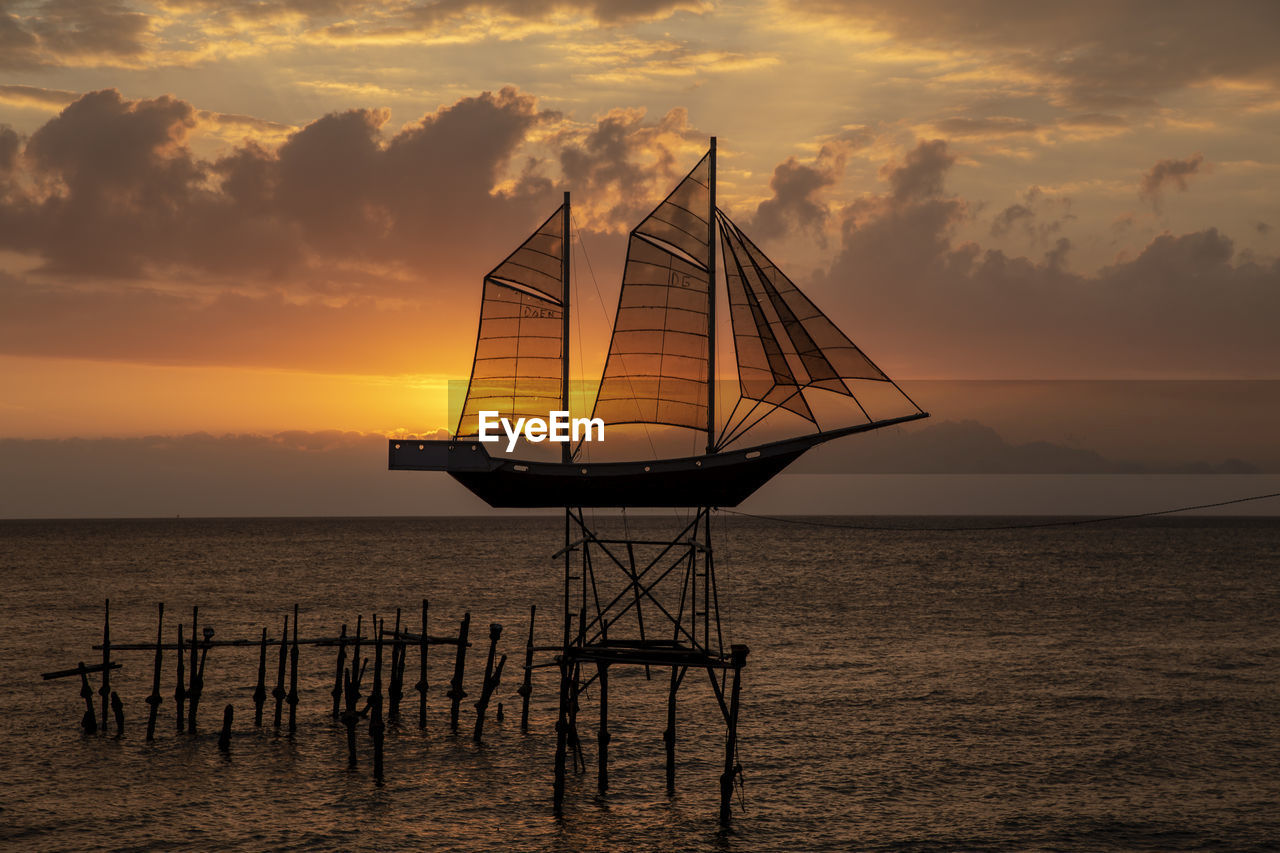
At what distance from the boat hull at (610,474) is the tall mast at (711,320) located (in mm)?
907

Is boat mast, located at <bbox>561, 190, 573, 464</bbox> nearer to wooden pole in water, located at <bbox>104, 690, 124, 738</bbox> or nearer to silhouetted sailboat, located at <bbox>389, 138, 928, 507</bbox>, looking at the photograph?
silhouetted sailboat, located at <bbox>389, 138, 928, 507</bbox>

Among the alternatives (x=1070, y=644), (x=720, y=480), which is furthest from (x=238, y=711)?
(x=1070, y=644)

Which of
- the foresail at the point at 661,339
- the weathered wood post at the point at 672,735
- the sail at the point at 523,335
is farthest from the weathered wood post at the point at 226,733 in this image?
the foresail at the point at 661,339

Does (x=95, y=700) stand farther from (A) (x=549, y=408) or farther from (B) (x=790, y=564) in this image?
(B) (x=790, y=564)

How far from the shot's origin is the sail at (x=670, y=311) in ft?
95.5

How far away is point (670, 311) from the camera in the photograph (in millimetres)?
29234

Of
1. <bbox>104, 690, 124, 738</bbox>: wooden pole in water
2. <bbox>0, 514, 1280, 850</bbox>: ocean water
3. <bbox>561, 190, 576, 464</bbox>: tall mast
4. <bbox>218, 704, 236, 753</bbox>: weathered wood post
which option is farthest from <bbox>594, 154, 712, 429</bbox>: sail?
<bbox>104, 690, 124, 738</bbox>: wooden pole in water

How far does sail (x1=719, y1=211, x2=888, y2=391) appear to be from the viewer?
28.0 m

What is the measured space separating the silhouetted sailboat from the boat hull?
30 mm

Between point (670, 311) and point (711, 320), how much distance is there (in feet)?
3.65

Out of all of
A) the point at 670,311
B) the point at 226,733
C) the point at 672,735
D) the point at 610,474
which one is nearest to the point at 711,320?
the point at 670,311

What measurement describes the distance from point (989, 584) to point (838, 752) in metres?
78.5

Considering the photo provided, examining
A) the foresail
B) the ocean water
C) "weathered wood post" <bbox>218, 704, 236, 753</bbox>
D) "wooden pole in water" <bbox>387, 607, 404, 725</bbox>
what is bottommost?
the ocean water

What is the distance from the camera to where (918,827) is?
30406 millimetres
